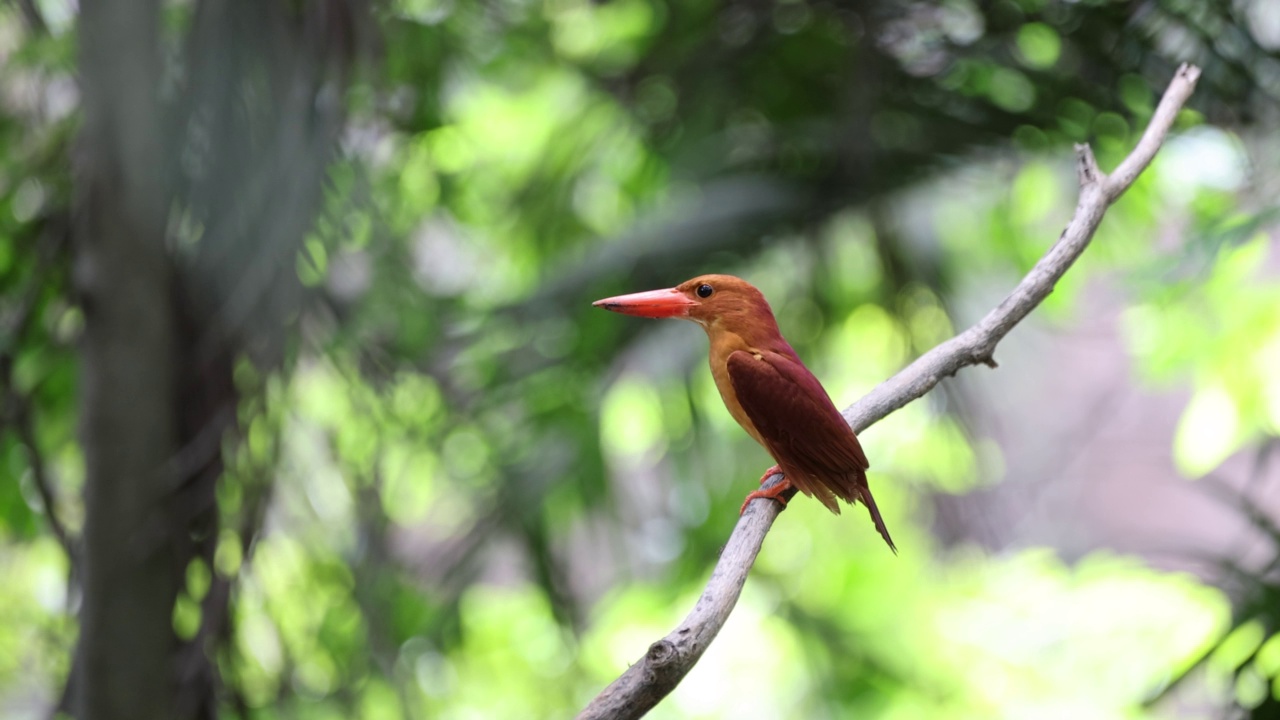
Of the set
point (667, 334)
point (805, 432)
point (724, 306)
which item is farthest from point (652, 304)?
point (667, 334)

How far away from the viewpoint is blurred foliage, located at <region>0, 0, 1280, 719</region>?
2.00m

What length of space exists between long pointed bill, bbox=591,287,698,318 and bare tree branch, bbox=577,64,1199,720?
20 centimetres

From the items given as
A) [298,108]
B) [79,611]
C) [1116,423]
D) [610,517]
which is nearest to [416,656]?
[610,517]

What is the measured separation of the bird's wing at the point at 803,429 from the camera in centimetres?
93

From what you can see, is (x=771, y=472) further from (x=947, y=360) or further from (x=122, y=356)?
(x=122, y=356)

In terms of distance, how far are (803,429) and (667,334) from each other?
154 centimetres

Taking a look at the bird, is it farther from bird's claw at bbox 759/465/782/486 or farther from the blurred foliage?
the blurred foliage

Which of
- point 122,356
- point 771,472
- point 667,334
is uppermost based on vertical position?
point 771,472

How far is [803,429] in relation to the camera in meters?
0.94

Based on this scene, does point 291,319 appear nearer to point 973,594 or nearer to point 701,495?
point 701,495

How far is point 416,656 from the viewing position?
2672mm

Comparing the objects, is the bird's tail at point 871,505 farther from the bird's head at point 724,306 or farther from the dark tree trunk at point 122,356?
the dark tree trunk at point 122,356

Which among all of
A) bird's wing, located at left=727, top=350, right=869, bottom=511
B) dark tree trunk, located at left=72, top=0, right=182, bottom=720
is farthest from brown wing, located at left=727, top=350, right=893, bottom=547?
dark tree trunk, located at left=72, top=0, right=182, bottom=720

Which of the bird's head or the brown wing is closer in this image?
the brown wing
